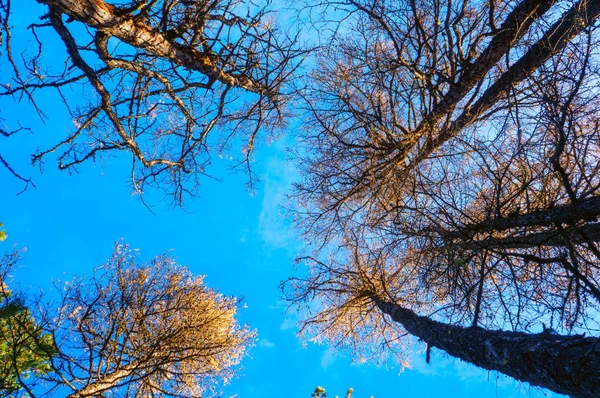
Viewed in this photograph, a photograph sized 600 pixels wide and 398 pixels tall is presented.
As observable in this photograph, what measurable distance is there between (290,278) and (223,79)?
3.76 metres

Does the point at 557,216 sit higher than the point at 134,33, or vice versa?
the point at 134,33

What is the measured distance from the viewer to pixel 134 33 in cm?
432

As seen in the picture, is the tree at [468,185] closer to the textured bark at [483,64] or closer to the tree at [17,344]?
the textured bark at [483,64]

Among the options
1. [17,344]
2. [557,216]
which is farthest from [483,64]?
[17,344]

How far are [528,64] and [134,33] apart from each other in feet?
16.0

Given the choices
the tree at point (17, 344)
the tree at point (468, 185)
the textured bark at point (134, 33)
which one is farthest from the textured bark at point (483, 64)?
the tree at point (17, 344)

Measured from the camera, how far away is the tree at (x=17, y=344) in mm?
3066

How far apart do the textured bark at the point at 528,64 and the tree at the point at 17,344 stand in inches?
192

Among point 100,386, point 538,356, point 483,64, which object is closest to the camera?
point 538,356

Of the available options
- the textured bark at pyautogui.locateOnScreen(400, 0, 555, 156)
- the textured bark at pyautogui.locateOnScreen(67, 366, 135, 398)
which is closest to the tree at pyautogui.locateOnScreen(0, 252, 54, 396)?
the textured bark at pyautogui.locateOnScreen(67, 366, 135, 398)

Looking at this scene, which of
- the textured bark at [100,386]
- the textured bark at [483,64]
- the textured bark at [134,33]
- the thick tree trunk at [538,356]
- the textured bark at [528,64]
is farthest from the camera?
the textured bark at [100,386]

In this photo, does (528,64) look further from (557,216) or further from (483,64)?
(557,216)

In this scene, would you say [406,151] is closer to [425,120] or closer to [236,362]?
[425,120]

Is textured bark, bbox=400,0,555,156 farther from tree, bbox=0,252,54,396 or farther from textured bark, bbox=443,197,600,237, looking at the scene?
tree, bbox=0,252,54,396
